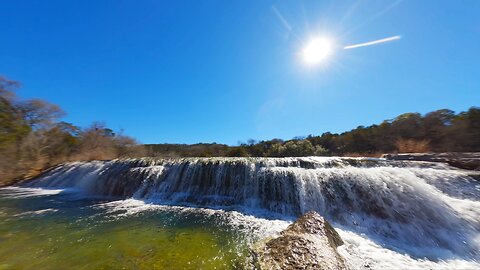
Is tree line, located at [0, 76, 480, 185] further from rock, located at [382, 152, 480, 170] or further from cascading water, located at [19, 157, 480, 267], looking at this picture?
cascading water, located at [19, 157, 480, 267]

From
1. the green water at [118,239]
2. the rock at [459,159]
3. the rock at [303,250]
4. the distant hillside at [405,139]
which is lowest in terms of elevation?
the green water at [118,239]

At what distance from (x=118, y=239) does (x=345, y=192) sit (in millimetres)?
7752

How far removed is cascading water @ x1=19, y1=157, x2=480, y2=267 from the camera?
582 cm

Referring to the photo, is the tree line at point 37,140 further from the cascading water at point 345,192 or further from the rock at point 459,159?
the rock at point 459,159

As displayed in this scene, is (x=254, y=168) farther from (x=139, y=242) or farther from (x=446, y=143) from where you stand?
(x=446, y=143)

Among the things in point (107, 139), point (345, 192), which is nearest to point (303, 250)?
point (345, 192)

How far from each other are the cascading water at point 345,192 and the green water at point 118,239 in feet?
7.70

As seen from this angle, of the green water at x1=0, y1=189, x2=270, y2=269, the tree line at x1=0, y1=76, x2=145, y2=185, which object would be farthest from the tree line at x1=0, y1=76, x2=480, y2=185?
the green water at x1=0, y1=189, x2=270, y2=269

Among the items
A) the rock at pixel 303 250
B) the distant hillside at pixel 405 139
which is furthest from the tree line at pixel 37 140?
the rock at pixel 303 250

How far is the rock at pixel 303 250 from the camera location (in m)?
3.49

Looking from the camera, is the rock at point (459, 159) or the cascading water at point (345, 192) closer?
the cascading water at point (345, 192)

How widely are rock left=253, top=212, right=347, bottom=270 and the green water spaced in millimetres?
540

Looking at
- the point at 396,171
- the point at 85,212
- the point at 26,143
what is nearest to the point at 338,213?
the point at 396,171

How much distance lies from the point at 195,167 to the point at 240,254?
25.6 ft
